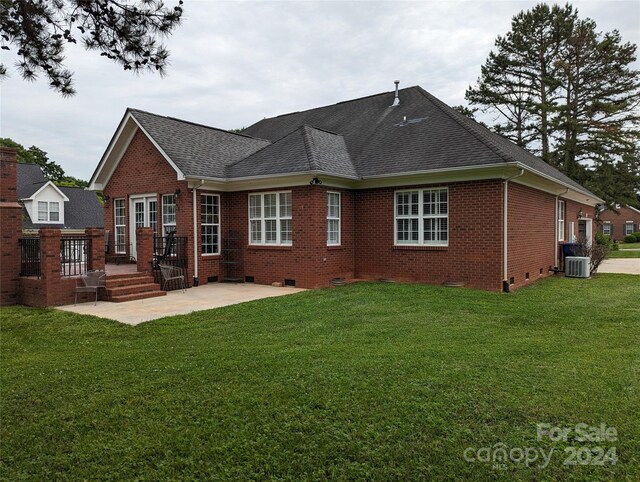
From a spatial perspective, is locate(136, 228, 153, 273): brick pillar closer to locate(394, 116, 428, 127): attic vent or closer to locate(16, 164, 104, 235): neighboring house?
locate(394, 116, 428, 127): attic vent

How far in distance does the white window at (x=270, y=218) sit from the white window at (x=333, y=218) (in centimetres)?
120

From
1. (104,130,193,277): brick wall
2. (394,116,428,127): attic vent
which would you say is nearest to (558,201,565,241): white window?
(394,116,428,127): attic vent

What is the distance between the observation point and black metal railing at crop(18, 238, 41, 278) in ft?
33.2

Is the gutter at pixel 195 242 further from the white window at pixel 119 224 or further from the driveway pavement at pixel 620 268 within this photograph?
the driveway pavement at pixel 620 268

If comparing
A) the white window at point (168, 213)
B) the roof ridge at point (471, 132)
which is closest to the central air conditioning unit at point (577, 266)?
the roof ridge at point (471, 132)

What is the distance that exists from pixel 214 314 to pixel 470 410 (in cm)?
580

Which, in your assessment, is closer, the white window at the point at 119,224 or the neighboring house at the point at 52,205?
the white window at the point at 119,224

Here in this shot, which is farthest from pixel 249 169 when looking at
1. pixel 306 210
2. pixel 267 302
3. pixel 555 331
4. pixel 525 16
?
pixel 525 16

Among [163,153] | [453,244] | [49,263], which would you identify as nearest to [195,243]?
[163,153]

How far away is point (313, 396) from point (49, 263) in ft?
27.5

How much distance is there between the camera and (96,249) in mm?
10477

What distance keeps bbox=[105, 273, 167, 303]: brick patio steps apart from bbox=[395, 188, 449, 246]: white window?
717 cm

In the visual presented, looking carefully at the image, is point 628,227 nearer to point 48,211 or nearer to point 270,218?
point 270,218

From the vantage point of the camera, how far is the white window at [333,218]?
12.8 meters
